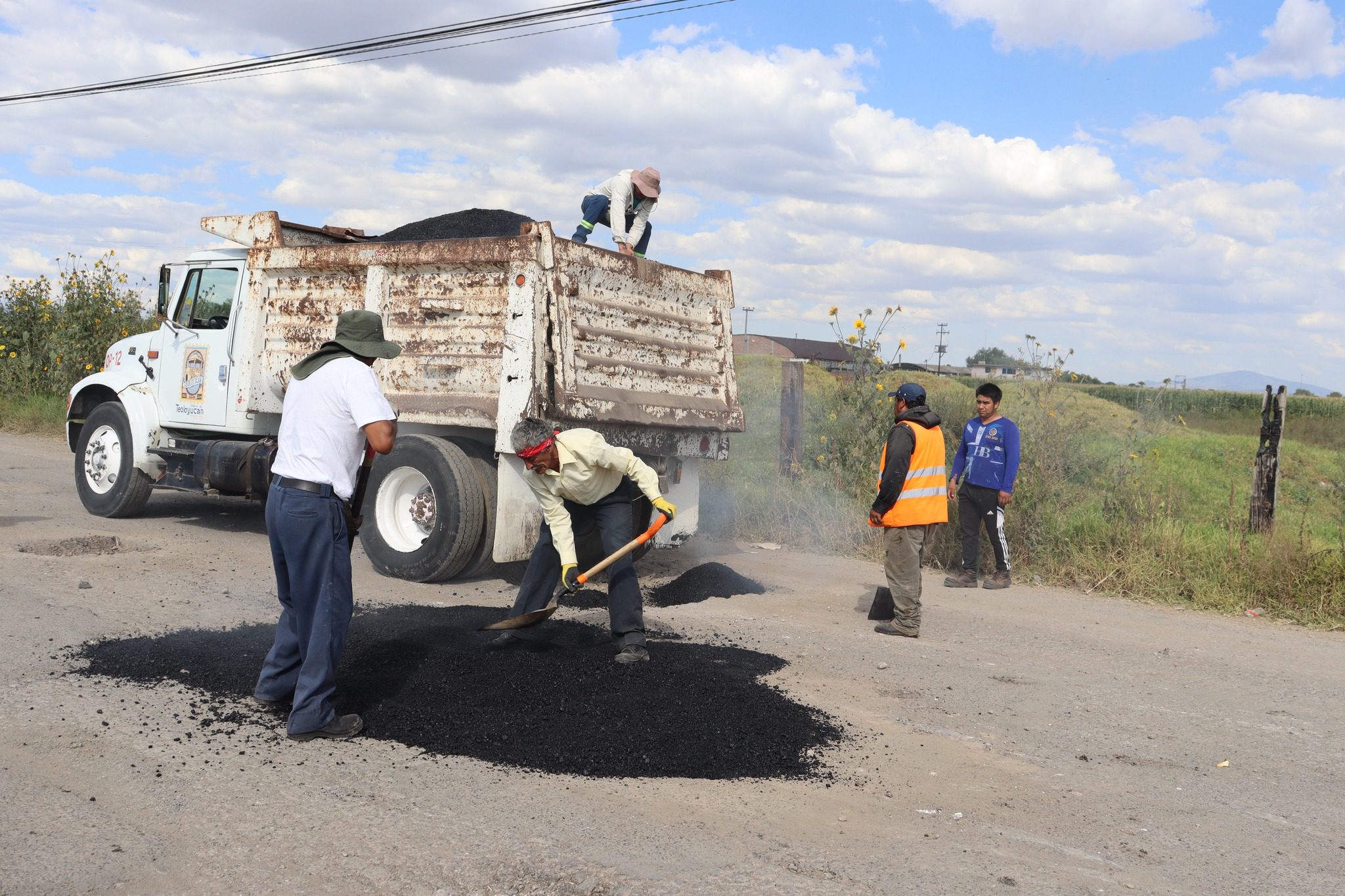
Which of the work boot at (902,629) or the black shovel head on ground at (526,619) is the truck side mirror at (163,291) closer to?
the black shovel head on ground at (526,619)

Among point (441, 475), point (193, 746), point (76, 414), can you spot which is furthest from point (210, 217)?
point (193, 746)

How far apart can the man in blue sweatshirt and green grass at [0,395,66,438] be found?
1396 cm

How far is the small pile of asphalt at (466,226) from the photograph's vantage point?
8281 millimetres

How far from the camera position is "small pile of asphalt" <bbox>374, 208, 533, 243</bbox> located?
8281 millimetres

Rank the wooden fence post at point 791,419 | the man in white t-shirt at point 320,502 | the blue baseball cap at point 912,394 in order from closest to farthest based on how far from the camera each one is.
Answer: the man in white t-shirt at point 320,502, the blue baseball cap at point 912,394, the wooden fence post at point 791,419

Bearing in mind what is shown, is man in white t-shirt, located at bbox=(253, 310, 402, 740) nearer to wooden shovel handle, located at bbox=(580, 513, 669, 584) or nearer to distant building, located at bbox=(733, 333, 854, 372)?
wooden shovel handle, located at bbox=(580, 513, 669, 584)

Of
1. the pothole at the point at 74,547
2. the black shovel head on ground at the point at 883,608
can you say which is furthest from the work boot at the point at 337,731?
the pothole at the point at 74,547

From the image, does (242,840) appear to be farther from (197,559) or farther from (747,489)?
(747,489)

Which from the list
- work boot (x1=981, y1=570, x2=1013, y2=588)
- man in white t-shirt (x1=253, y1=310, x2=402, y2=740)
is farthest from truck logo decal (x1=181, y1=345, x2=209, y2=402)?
work boot (x1=981, y1=570, x2=1013, y2=588)

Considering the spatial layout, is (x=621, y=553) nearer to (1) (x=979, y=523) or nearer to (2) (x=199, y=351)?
(1) (x=979, y=523)

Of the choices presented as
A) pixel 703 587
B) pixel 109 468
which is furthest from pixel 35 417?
pixel 703 587

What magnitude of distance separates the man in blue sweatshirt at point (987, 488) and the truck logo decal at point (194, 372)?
652 centimetres

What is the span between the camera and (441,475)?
7.05 m

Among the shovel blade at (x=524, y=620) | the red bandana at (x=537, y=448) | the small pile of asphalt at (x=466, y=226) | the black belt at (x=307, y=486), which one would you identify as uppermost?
the small pile of asphalt at (x=466, y=226)
